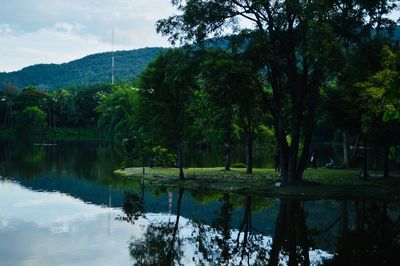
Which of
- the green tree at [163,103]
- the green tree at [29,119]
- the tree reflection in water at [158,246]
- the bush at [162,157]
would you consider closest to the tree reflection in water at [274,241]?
the tree reflection in water at [158,246]

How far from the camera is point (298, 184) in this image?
119ft

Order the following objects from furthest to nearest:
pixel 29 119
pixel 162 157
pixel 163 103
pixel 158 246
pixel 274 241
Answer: pixel 29 119 → pixel 162 157 → pixel 163 103 → pixel 274 241 → pixel 158 246

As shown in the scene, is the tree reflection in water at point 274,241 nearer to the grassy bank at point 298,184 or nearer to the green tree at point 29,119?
the grassy bank at point 298,184

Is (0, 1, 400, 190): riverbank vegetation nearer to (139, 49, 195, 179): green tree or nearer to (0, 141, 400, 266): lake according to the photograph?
(139, 49, 195, 179): green tree

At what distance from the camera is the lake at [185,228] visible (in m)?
19.2

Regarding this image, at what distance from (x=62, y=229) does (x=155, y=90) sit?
2195 cm

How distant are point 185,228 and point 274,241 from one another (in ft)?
17.4

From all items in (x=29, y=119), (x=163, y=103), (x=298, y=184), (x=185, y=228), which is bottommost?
(x=185, y=228)

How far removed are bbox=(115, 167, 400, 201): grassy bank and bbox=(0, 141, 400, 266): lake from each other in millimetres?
1275

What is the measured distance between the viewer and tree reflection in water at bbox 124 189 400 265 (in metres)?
18.9

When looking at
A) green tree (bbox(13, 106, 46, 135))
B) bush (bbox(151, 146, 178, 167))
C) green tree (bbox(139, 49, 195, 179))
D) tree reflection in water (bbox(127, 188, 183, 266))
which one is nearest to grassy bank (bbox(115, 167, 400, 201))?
green tree (bbox(139, 49, 195, 179))

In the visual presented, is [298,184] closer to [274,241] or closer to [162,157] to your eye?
[274,241]

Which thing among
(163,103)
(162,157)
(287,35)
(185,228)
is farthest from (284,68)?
(162,157)

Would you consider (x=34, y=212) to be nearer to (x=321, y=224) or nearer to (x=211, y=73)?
(x=211, y=73)
